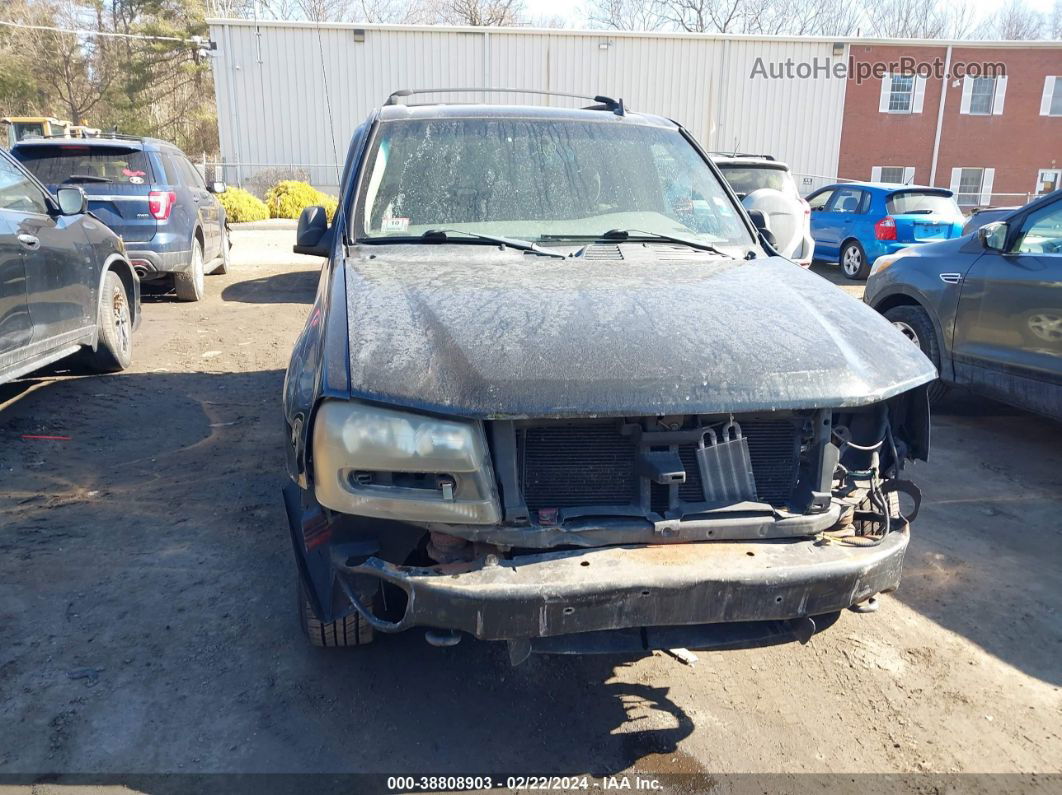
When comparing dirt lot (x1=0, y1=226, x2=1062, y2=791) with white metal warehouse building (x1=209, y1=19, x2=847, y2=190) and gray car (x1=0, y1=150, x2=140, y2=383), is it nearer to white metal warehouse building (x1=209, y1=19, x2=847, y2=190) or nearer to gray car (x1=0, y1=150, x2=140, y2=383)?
gray car (x1=0, y1=150, x2=140, y2=383)

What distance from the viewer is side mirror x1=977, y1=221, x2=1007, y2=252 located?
16.8ft

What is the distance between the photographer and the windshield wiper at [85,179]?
819 cm

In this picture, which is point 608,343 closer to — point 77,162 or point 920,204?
point 77,162

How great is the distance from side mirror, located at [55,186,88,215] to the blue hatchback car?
34.5ft

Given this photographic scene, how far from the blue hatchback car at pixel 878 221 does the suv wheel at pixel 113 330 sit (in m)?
10.2

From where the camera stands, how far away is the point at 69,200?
544 centimetres

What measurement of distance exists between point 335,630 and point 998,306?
4.50m

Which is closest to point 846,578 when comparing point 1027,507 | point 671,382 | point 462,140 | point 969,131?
point 671,382

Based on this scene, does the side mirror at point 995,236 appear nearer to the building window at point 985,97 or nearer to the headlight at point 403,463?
the headlight at point 403,463

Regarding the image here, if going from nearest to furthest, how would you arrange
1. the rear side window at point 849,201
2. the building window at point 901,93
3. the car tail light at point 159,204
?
the car tail light at point 159,204 → the rear side window at point 849,201 → the building window at point 901,93

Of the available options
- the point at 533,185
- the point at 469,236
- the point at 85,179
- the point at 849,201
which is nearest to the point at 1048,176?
the point at 849,201

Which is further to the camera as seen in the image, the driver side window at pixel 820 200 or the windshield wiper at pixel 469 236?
the driver side window at pixel 820 200

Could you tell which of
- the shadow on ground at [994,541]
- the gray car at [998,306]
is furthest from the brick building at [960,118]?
the shadow on ground at [994,541]

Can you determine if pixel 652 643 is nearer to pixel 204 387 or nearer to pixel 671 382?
pixel 671 382
